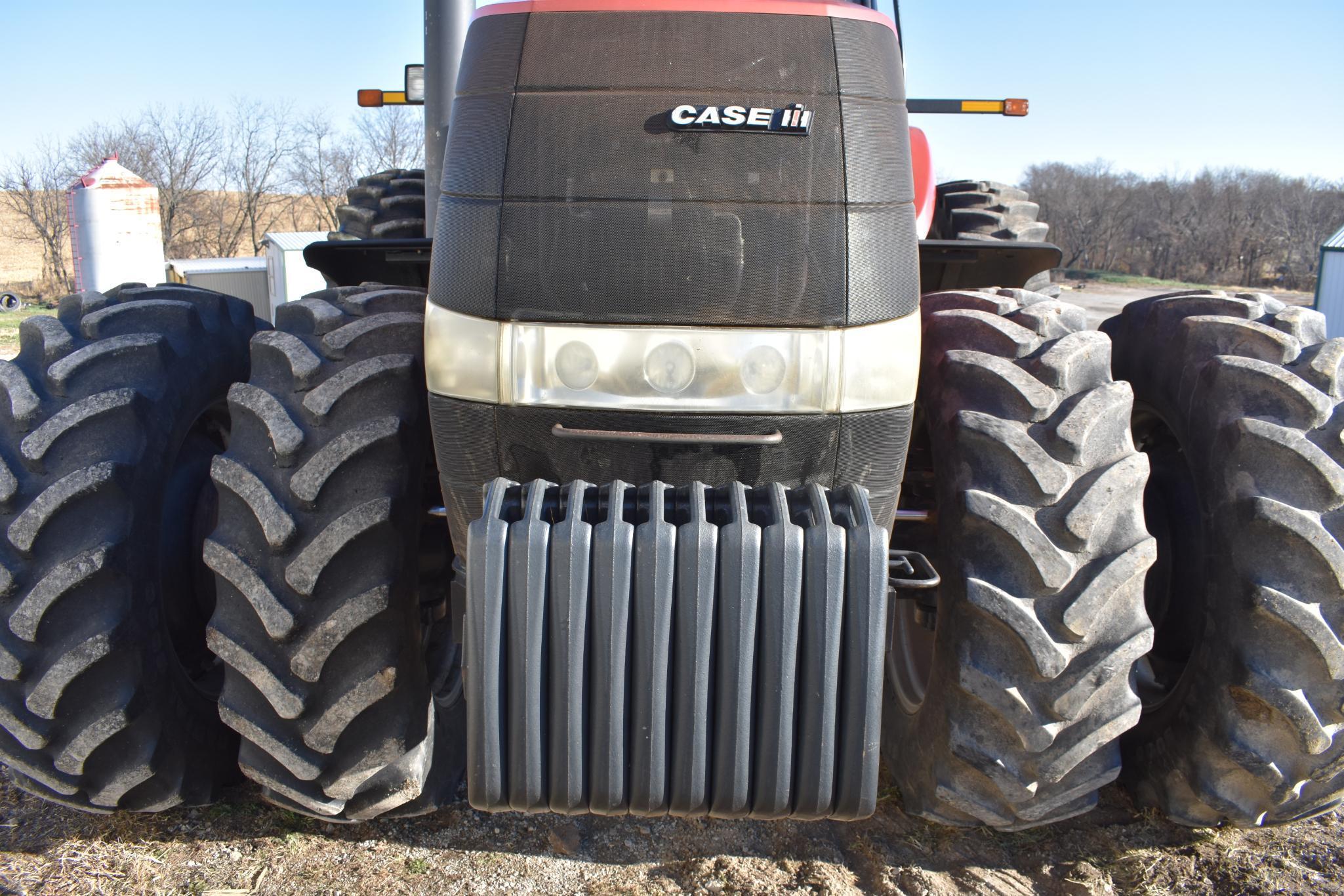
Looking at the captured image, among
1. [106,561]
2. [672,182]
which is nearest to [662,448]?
[672,182]

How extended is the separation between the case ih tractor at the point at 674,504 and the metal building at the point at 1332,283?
65.5 ft

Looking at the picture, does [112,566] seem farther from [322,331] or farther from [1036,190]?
[1036,190]

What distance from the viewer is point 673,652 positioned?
2176 millimetres

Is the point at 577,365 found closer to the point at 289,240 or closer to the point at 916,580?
the point at 916,580

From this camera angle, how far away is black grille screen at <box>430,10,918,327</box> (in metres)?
2.28

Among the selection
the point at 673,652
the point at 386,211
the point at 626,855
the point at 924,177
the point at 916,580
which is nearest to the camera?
the point at 673,652

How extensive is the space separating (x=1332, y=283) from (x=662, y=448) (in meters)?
22.5

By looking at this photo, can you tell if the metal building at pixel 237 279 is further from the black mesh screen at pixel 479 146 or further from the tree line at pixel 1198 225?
the tree line at pixel 1198 225

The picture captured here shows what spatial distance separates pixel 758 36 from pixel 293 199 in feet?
120

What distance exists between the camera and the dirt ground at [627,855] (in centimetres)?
279

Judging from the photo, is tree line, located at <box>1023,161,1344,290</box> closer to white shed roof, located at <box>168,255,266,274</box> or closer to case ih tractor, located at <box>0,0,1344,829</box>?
white shed roof, located at <box>168,255,266,274</box>

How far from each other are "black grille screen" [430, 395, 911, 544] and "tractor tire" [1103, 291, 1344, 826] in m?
0.94

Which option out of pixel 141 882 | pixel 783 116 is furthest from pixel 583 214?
pixel 141 882

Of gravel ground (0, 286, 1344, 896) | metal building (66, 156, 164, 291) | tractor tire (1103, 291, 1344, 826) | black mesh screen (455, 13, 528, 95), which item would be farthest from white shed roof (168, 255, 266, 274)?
tractor tire (1103, 291, 1344, 826)
